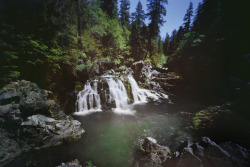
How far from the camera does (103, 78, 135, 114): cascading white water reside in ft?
36.8

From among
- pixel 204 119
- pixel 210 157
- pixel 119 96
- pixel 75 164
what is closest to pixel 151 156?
pixel 210 157

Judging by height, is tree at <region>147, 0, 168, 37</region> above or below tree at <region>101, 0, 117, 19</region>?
below

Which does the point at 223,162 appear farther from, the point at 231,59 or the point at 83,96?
the point at 231,59

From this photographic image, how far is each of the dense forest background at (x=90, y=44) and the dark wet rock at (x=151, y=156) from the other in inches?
325

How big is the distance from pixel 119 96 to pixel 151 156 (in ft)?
27.5

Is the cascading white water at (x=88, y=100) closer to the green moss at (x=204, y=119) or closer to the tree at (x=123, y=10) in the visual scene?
the green moss at (x=204, y=119)

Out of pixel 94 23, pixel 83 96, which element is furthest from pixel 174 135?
pixel 94 23

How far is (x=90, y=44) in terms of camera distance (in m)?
14.5

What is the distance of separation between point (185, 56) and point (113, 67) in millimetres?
13640

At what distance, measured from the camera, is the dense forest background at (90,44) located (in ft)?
21.9

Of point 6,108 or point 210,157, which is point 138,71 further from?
point 6,108

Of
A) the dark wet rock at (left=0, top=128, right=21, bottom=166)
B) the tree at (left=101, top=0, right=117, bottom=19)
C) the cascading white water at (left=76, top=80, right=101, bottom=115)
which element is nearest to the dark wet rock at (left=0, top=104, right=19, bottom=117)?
the dark wet rock at (left=0, top=128, right=21, bottom=166)

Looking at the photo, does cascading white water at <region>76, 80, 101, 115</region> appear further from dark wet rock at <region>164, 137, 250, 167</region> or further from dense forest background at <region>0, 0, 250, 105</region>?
dark wet rock at <region>164, 137, 250, 167</region>

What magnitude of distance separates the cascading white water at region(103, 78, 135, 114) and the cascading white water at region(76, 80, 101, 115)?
1.56 meters
